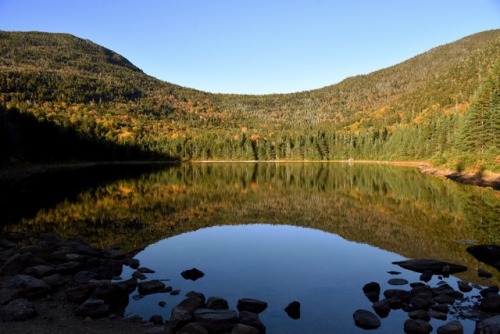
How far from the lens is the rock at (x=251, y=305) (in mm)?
15664

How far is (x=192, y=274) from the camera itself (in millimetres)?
20297

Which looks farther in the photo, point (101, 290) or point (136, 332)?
point (101, 290)

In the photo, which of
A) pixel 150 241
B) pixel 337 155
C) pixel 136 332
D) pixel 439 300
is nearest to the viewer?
pixel 136 332

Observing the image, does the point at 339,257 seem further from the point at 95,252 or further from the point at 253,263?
the point at 95,252

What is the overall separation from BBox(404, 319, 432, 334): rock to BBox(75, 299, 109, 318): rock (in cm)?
1084

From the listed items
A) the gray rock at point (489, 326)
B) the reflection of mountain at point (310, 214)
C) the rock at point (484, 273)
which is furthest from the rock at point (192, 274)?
the rock at point (484, 273)

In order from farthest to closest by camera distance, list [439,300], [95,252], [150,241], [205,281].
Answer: [150,241], [95,252], [205,281], [439,300]

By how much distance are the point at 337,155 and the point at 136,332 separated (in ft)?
564

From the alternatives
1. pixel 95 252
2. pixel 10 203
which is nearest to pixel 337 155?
pixel 10 203

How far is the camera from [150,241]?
28078mm

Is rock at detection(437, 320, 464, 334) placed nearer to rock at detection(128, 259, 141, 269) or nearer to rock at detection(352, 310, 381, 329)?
rock at detection(352, 310, 381, 329)

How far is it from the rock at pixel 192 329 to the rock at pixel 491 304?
1062 centimetres

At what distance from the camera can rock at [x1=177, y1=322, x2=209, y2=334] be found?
42.1 ft

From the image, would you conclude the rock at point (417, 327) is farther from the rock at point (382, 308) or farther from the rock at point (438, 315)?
the rock at point (382, 308)
